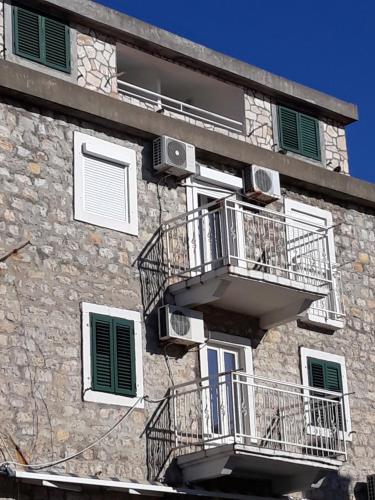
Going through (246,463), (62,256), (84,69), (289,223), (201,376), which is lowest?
(246,463)

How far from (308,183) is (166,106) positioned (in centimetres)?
277

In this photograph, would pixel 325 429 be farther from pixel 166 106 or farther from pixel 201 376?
pixel 166 106

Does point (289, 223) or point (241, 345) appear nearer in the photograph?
point (241, 345)

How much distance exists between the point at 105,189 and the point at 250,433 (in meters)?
4.16

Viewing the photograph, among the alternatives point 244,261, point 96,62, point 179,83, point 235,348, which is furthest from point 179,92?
point 235,348

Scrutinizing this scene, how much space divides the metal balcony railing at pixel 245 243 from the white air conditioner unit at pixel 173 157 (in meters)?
0.73

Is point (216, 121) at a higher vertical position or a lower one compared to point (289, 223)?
higher

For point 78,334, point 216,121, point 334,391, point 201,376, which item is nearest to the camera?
point 78,334

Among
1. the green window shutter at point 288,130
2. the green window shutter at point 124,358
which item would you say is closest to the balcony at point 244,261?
the green window shutter at point 124,358

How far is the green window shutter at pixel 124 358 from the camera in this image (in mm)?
18500

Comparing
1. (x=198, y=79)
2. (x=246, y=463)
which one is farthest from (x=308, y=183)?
(x=246, y=463)

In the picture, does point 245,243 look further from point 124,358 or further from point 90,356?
point 90,356

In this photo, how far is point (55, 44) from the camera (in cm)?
2014

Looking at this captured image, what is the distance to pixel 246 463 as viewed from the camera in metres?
18.5
